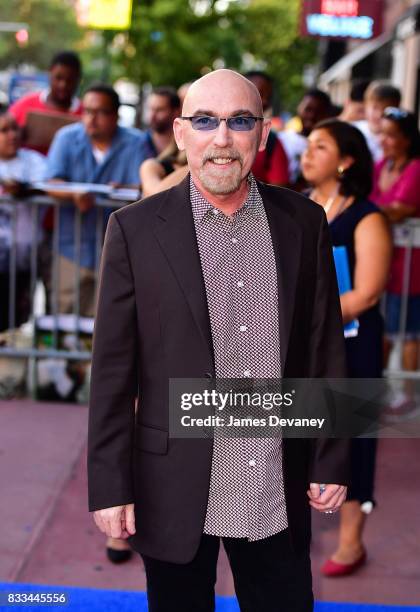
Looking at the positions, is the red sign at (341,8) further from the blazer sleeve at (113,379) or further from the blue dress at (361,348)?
the blazer sleeve at (113,379)

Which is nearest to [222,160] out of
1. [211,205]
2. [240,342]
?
[211,205]

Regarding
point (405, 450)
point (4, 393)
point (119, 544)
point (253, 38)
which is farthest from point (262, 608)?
Answer: point (253, 38)

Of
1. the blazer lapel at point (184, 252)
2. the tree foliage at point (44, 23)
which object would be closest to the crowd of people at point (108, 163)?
the blazer lapel at point (184, 252)

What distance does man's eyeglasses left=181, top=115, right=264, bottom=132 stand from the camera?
230 centimetres

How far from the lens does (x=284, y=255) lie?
2.41 m

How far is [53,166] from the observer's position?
6262 mm

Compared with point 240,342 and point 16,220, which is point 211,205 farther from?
point 16,220

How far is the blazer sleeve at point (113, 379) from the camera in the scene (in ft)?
7.68

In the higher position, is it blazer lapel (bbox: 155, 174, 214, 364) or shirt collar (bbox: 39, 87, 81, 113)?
shirt collar (bbox: 39, 87, 81, 113)

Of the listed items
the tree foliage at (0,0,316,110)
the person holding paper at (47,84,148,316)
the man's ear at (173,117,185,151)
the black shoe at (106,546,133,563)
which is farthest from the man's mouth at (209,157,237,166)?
the tree foliage at (0,0,316,110)

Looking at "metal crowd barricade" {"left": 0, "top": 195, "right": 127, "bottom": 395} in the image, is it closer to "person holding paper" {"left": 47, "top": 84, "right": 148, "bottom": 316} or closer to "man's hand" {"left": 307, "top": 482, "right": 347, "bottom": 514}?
"person holding paper" {"left": 47, "top": 84, "right": 148, "bottom": 316}

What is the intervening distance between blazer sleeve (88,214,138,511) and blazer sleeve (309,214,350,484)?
536 mm

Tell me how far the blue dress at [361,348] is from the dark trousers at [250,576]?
1.36m

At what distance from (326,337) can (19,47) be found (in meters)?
62.3
